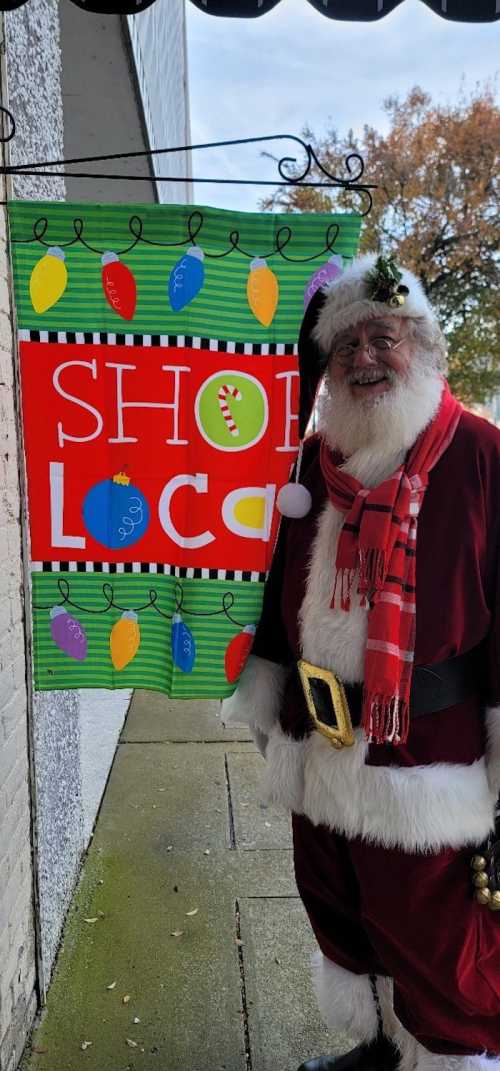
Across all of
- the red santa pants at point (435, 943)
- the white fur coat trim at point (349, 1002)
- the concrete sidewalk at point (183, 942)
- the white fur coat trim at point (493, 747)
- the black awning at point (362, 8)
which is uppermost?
the black awning at point (362, 8)

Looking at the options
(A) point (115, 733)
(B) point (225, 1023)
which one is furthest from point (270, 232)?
(A) point (115, 733)

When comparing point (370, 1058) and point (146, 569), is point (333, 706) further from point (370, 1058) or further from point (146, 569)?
point (370, 1058)

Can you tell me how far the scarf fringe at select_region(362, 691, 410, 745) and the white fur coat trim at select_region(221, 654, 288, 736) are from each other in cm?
44

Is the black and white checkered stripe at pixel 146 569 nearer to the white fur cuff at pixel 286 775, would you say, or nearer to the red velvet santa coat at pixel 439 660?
the red velvet santa coat at pixel 439 660

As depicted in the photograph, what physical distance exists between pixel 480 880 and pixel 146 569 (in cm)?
118

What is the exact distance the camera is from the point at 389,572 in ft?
5.74

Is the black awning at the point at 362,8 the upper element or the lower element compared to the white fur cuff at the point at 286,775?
upper

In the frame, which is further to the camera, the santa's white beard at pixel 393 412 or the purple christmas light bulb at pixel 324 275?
the purple christmas light bulb at pixel 324 275

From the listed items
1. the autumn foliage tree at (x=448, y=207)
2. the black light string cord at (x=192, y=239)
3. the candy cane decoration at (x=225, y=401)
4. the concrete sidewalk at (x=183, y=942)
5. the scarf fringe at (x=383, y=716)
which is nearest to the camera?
the scarf fringe at (x=383, y=716)

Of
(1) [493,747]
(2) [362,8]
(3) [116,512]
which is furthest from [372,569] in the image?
(2) [362,8]

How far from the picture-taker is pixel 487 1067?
5.77 ft

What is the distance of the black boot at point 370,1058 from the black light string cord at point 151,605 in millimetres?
1237

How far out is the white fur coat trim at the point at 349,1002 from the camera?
2.02 meters

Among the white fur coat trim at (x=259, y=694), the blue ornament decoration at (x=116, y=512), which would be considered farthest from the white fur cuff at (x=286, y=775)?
the blue ornament decoration at (x=116, y=512)
